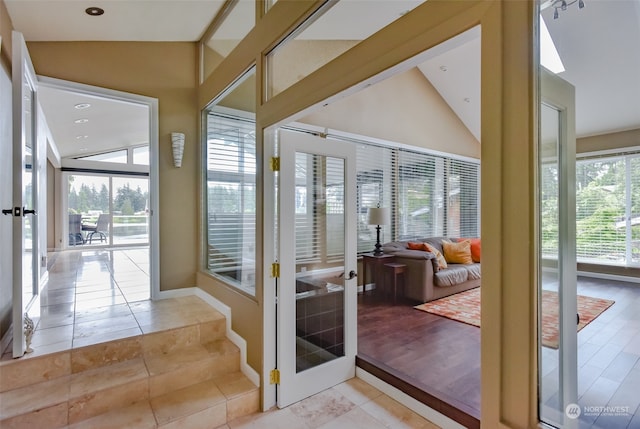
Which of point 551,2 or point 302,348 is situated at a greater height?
point 551,2

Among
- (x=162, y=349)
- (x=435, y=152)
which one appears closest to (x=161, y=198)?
(x=162, y=349)

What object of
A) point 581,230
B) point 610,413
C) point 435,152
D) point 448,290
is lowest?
point 448,290

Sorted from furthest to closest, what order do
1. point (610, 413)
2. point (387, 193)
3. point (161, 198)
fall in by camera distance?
point (387, 193)
point (161, 198)
point (610, 413)

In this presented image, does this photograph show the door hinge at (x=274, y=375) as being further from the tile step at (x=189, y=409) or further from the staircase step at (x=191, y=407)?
the staircase step at (x=191, y=407)

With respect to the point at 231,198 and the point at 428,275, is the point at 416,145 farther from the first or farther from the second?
the point at 231,198

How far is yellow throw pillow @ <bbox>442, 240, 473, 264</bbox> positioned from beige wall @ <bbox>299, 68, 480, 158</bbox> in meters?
1.93

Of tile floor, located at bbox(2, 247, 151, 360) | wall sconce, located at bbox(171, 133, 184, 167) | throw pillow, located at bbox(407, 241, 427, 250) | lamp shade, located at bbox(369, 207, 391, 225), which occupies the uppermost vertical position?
wall sconce, located at bbox(171, 133, 184, 167)

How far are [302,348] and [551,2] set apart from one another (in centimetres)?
253

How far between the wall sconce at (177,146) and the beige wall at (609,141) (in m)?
3.58

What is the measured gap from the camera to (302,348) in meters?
2.62

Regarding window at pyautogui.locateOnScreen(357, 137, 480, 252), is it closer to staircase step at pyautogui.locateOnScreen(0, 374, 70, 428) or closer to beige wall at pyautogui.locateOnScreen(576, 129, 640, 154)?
beige wall at pyautogui.locateOnScreen(576, 129, 640, 154)

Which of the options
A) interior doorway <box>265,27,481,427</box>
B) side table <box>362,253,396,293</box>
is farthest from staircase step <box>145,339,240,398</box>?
side table <box>362,253,396,293</box>

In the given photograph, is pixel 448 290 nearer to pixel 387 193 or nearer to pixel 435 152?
pixel 387 193

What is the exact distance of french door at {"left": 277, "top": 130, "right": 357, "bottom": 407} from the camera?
247 centimetres
